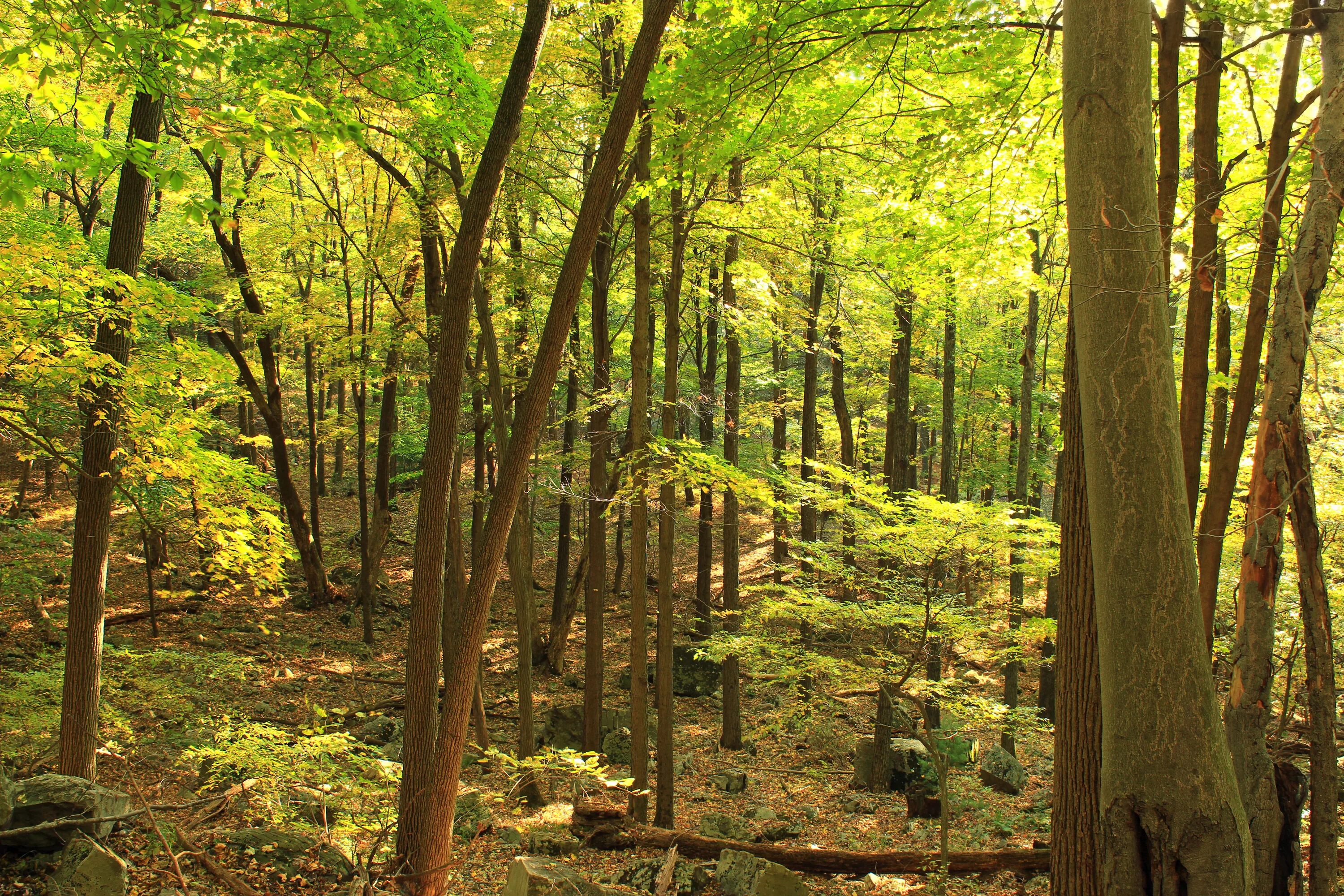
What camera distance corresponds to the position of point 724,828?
813cm

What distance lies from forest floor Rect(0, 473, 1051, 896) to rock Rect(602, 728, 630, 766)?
2.41 feet

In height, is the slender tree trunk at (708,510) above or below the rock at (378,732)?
above

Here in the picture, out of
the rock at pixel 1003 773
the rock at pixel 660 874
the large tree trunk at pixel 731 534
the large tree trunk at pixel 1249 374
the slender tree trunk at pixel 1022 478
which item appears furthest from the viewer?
the slender tree trunk at pixel 1022 478

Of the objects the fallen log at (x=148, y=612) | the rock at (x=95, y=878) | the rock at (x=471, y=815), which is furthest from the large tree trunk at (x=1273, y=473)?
the fallen log at (x=148, y=612)

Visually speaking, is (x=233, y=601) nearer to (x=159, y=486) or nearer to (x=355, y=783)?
(x=159, y=486)

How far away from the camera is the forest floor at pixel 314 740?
5.43m

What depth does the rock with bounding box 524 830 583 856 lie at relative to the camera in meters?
7.26

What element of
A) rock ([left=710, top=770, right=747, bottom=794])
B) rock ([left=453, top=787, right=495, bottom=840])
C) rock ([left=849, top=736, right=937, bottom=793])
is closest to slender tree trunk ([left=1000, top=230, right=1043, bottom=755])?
rock ([left=849, top=736, right=937, bottom=793])

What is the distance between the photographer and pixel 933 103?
22.6 ft

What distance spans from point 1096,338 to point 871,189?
6158 mm

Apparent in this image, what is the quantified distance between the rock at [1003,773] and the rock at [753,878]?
5.70 meters

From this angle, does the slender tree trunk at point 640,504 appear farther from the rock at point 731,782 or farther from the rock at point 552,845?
the rock at point 731,782

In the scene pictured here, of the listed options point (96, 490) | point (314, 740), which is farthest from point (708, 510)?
point (96, 490)

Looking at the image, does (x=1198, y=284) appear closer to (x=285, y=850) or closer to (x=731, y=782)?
(x=285, y=850)
